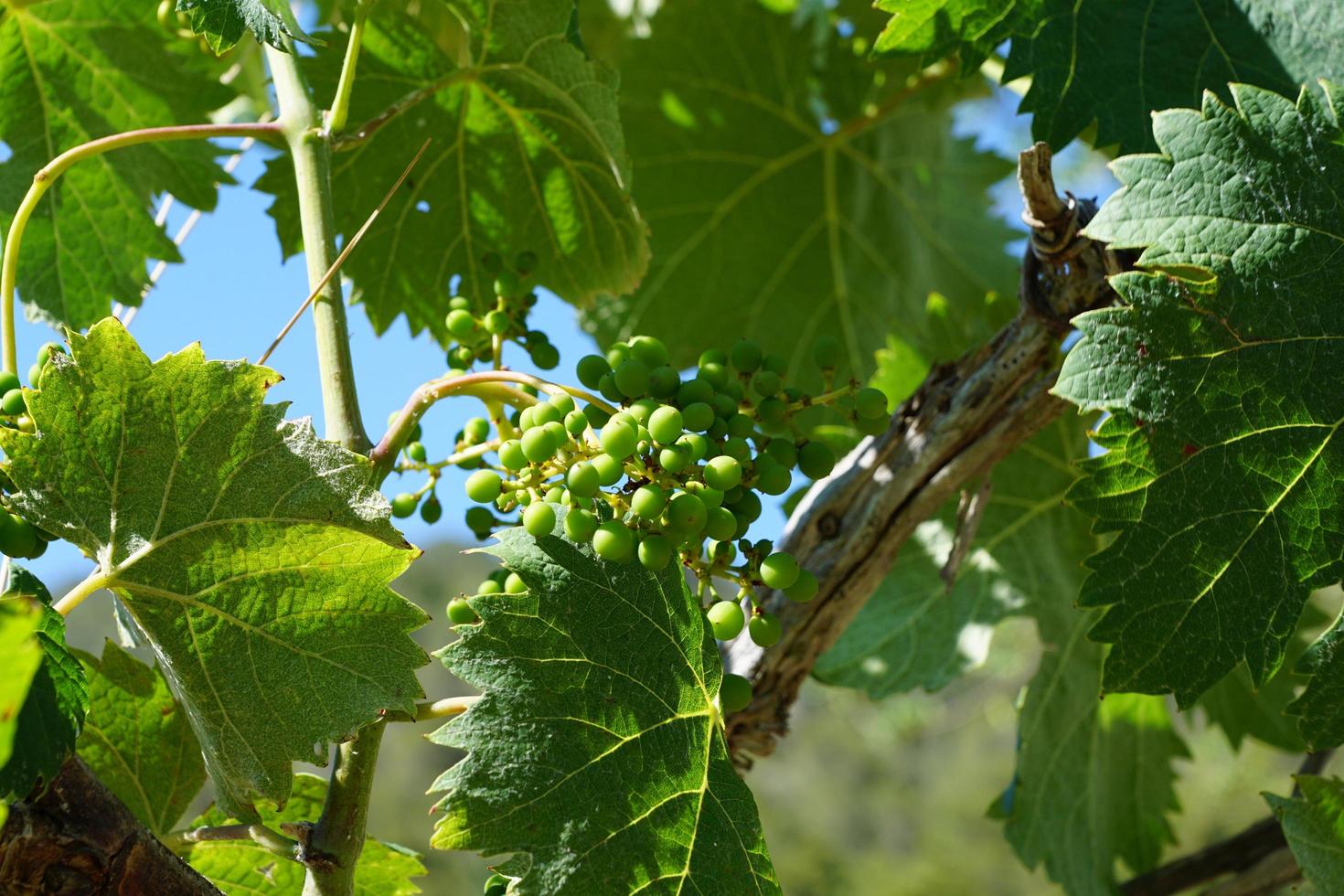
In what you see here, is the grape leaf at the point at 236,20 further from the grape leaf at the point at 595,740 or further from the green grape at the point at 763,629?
the green grape at the point at 763,629

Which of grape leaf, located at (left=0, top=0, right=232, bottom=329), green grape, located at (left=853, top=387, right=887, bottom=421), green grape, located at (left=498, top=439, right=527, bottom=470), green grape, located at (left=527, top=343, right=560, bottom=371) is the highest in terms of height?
grape leaf, located at (left=0, top=0, right=232, bottom=329)

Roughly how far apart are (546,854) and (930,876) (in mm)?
20450

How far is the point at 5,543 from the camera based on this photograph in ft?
3.24

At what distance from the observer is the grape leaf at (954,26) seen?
1328 mm

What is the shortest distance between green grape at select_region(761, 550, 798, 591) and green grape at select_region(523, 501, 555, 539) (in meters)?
0.20

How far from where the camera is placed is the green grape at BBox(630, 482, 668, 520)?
0.97 m

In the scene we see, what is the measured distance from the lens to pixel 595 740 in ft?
3.45

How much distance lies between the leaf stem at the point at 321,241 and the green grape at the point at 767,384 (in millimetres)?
387

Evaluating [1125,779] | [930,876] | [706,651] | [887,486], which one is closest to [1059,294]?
[887,486]

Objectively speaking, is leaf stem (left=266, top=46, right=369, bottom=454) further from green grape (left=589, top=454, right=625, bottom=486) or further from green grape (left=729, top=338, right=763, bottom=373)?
green grape (left=729, top=338, right=763, bottom=373)

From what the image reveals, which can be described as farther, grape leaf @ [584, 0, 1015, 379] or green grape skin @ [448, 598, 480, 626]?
grape leaf @ [584, 0, 1015, 379]

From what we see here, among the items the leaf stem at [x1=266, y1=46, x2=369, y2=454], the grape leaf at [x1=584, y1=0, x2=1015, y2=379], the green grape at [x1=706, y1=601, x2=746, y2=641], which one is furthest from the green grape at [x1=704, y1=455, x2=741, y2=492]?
the grape leaf at [x1=584, y1=0, x2=1015, y2=379]

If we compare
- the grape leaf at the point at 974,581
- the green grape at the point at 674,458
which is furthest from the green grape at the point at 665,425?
the grape leaf at the point at 974,581

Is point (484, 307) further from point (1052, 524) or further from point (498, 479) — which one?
point (1052, 524)
